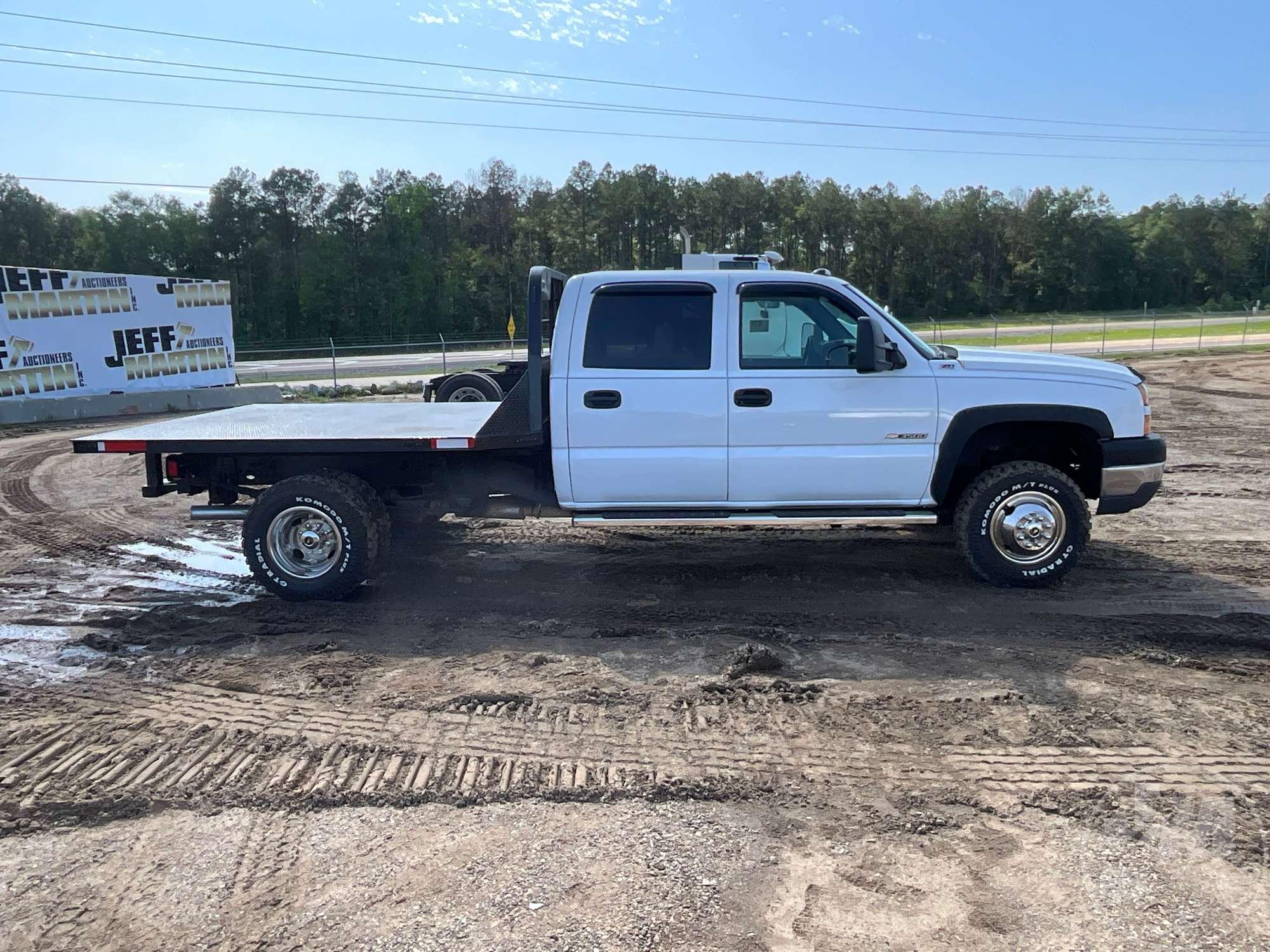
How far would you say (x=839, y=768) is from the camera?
3.91m

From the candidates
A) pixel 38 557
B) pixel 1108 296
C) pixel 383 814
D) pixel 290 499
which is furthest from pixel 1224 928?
pixel 1108 296

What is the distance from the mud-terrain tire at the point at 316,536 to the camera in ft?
20.4

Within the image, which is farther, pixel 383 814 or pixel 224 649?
pixel 224 649

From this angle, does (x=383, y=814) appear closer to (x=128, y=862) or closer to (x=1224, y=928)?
(x=128, y=862)

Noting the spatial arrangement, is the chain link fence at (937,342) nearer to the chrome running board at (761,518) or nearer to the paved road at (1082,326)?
the paved road at (1082,326)

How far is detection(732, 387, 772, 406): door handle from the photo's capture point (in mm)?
6000

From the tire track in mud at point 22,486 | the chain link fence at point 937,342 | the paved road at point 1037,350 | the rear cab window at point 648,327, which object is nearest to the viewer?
the rear cab window at point 648,327

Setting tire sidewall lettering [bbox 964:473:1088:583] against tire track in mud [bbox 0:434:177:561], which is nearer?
tire sidewall lettering [bbox 964:473:1088:583]

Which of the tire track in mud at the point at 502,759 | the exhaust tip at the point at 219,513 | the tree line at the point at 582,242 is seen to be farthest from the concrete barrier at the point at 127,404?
the tree line at the point at 582,242

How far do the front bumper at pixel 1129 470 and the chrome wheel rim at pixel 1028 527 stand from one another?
1.19 feet

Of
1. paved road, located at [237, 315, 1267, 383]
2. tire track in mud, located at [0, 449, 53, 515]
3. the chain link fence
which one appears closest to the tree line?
the chain link fence

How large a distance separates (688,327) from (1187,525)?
209 inches

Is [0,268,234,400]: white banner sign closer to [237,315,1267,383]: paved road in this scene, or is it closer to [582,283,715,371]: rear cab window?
[237,315,1267,383]: paved road

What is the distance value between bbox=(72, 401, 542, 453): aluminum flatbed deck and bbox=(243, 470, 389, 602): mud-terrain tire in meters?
0.27
